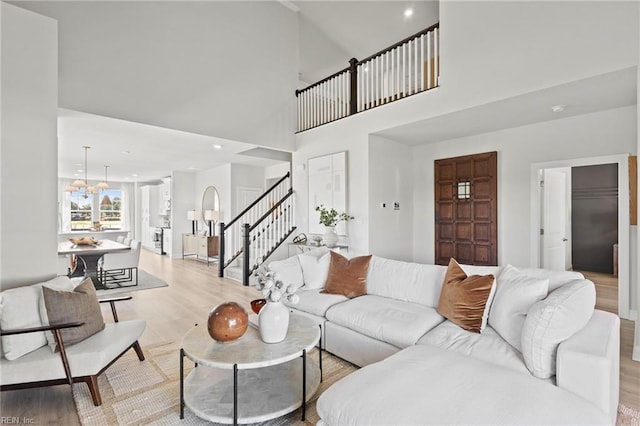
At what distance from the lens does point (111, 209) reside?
478 inches

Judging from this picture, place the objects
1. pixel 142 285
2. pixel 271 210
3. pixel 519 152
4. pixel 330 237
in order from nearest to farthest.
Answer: pixel 519 152, pixel 330 237, pixel 142 285, pixel 271 210

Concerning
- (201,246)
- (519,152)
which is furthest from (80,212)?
(519,152)

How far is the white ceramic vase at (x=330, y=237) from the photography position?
17.5 feet

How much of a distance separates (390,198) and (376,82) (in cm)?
194

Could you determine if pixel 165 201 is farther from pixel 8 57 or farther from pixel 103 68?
pixel 8 57

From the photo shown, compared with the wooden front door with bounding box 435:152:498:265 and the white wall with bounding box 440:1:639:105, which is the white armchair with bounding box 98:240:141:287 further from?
the white wall with bounding box 440:1:639:105

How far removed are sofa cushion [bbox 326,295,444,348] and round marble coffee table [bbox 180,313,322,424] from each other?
18.2 inches

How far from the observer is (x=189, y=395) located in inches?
84.8

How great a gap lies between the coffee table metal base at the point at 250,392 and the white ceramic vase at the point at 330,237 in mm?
2860

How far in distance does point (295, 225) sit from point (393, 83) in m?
3.24

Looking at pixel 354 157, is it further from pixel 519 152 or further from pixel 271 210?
pixel 519 152

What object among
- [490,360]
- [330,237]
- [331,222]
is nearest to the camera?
[490,360]

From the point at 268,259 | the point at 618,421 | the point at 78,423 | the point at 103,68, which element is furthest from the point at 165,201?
the point at 618,421

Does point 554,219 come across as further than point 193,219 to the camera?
No
